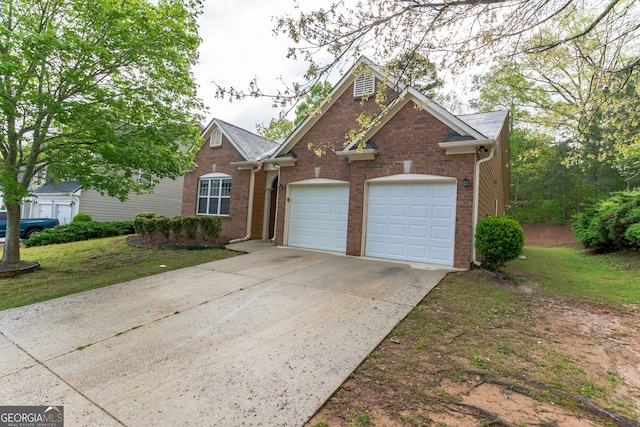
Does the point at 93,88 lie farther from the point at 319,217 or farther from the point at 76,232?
the point at 76,232

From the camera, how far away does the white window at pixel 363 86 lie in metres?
9.79

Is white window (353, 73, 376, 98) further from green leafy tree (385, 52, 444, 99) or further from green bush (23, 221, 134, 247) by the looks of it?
green bush (23, 221, 134, 247)

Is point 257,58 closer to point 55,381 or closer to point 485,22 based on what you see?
point 485,22

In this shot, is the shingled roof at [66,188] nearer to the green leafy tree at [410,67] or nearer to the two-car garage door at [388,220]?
the two-car garage door at [388,220]

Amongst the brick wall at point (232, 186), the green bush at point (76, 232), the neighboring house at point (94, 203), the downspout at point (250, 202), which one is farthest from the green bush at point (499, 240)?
the green bush at point (76, 232)

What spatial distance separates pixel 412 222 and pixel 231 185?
8167 mm

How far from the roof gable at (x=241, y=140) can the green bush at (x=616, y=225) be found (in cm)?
1413

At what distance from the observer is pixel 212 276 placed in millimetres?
6801

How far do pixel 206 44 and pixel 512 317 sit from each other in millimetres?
9639

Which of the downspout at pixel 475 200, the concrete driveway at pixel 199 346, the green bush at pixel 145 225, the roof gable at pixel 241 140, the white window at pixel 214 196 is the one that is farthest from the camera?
the white window at pixel 214 196

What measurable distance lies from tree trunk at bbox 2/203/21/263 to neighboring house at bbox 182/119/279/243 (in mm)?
5884

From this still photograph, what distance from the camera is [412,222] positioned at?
8547 mm

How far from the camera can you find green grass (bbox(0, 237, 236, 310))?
586 cm

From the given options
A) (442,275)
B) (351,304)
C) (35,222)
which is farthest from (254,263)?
(35,222)
